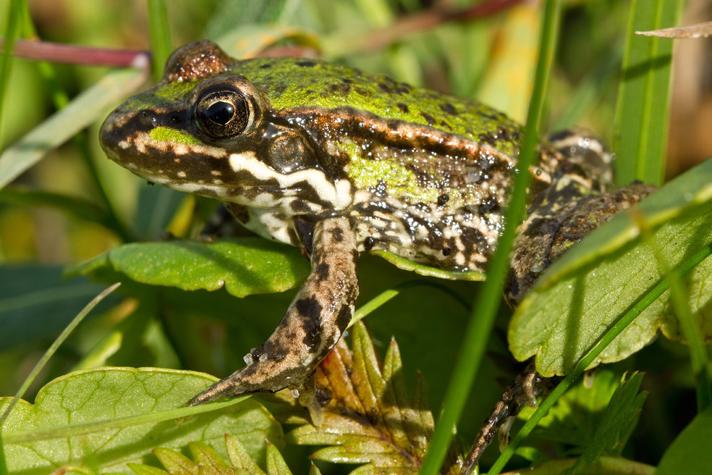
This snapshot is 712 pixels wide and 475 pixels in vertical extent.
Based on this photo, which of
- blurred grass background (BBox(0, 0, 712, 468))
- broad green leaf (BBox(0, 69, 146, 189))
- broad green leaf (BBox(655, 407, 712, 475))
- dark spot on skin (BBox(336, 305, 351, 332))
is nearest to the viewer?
broad green leaf (BBox(655, 407, 712, 475))

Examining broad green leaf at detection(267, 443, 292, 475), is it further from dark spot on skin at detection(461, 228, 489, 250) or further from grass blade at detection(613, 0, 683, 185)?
grass blade at detection(613, 0, 683, 185)

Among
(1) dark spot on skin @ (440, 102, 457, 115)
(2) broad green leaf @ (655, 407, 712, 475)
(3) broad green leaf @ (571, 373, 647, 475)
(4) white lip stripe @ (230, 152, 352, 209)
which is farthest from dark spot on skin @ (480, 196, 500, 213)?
(2) broad green leaf @ (655, 407, 712, 475)

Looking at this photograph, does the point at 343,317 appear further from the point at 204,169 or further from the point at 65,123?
the point at 65,123

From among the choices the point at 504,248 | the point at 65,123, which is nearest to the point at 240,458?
the point at 504,248

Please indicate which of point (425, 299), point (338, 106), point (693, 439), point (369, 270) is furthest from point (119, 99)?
point (693, 439)

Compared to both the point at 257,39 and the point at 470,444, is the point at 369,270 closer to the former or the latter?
the point at 470,444

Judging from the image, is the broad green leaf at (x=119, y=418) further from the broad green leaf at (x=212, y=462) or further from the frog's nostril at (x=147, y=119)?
the frog's nostril at (x=147, y=119)
